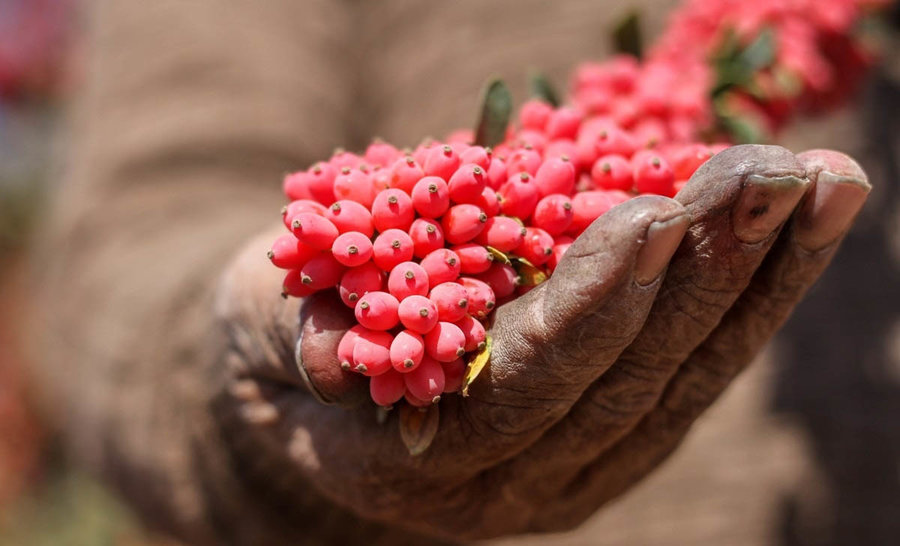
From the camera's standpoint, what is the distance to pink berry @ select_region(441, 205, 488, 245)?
34.5 inches

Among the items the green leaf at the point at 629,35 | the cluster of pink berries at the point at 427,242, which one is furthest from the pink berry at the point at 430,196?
the green leaf at the point at 629,35

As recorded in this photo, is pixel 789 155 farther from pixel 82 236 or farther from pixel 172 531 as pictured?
pixel 82 236

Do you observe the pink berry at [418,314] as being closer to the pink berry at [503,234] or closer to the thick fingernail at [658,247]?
the pink berry at [503,234]

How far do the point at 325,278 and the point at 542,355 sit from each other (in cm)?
27

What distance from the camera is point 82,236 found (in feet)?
7.74

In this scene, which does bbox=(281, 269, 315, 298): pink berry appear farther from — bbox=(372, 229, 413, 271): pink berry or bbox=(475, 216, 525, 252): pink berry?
bbox=(475, 216, 525, 252): pink berry

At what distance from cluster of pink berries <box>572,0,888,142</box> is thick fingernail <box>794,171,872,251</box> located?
395 millimetres

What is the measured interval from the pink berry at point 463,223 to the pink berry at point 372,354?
0.15m

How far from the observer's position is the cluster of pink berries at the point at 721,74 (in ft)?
4.39

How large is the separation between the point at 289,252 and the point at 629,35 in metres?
0.92

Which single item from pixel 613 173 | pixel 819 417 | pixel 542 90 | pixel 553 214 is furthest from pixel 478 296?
A: pixel 819 417

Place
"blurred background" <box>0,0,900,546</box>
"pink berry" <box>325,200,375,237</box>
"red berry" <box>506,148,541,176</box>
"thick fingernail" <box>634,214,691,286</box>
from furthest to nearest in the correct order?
"blurred background" <box>0,0,900,546</box> < "red berry" <box>506,148,541,176</box> < "pink berry" <box>325,200,375,237</box> < "thick fingernail" <box>634,214,691,286</box>

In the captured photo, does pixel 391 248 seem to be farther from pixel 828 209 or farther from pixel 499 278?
pixel 828 209

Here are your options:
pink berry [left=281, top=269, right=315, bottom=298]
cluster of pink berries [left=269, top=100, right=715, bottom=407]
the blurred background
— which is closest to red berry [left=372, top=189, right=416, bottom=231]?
cluster of pink berries [left=269, top=100, right=715, bottom=407]
